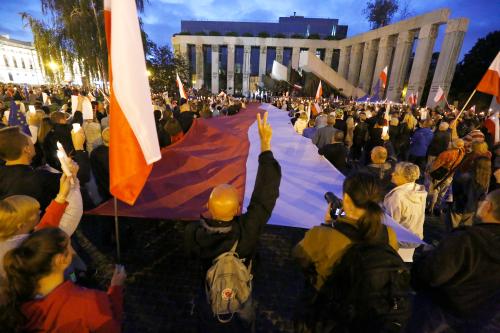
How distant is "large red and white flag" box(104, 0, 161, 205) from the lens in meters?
1.77

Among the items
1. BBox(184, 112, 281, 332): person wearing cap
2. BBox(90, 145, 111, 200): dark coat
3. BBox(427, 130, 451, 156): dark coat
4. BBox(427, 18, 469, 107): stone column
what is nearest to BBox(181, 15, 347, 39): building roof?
BBox(427, 18, 469, 107): stone column

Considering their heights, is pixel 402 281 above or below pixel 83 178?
above

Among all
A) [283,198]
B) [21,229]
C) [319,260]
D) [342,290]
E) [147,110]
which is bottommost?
[283,198]

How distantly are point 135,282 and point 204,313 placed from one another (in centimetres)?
176

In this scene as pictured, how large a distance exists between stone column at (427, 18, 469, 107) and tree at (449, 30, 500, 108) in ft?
18.8

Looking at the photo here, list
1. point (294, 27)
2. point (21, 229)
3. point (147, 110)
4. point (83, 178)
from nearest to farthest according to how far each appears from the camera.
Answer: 1. point (21, 229)
2. point (147, 110)
3. point (83, 178)
4. point (294, 27)

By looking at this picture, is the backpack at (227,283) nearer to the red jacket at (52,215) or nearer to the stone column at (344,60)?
the red jacket at (52,215)

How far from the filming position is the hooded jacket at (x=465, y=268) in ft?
5.25

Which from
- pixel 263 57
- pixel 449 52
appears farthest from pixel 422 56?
pixel 263 57

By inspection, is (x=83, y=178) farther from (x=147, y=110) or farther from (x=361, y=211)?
(x=361, y=211)

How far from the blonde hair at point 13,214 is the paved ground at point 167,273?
1451 millimetres

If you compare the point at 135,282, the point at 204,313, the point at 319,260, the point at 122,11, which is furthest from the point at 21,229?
the point at 135,282

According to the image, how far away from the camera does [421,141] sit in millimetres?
7344

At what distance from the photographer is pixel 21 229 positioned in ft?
5.16
